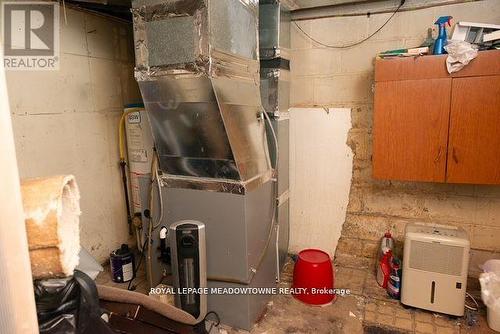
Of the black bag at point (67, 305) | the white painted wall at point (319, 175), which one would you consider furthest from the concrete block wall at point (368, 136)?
the black bag at point (67, 305)

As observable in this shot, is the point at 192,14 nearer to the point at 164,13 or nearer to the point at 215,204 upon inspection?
the point at 164,13

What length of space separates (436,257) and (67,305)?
219 centimetres

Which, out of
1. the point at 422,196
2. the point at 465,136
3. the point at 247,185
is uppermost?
the point at 465,136

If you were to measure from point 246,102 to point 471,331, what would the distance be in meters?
2.04

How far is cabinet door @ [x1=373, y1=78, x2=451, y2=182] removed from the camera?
2.15 metres

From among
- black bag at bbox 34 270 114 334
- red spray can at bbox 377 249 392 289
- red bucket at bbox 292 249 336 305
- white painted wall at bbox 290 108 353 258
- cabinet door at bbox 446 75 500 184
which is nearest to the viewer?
black bag at bbox 34 270 114 334

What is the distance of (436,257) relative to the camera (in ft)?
7.16

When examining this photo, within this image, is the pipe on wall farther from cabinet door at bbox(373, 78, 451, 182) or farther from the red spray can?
the red spray can

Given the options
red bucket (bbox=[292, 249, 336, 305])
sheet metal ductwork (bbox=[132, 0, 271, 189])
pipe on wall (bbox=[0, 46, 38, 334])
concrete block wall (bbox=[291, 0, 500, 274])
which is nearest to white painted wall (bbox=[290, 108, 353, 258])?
concrete block wall (bbox=[291, 0, 500, 274])

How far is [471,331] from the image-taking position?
82.2 inches

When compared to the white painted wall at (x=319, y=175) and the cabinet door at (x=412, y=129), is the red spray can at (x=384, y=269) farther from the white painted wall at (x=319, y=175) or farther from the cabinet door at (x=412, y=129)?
the cabinet door at (x=412, y=129)

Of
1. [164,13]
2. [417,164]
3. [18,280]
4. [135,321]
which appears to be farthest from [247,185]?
[18,280]

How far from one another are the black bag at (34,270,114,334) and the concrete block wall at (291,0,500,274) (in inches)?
91.3

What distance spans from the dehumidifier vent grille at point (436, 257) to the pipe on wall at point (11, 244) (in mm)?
2247
